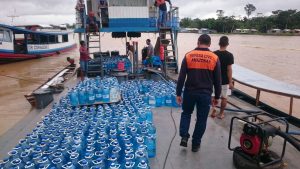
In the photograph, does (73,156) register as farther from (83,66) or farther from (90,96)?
(83,66)

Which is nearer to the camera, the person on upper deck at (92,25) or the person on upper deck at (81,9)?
the person on upper deck at (92,25)

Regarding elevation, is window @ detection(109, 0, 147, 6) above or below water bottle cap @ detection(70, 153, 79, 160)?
above

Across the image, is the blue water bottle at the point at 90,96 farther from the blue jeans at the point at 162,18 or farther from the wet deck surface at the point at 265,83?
the blue jeans at the point at 162,18

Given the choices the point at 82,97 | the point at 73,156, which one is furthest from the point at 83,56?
the point at 73,156

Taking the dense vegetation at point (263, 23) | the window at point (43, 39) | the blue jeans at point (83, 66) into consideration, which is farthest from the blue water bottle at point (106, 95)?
Answer: the dense vegetation at point (263, 23)

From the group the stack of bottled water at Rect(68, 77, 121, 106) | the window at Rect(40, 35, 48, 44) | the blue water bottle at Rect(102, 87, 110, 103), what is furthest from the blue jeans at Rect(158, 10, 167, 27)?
the window at Rect(40, 35, 48, 44)

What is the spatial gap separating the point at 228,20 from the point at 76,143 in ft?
272

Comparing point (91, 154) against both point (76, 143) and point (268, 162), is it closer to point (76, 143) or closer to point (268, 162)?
point (76, 143)

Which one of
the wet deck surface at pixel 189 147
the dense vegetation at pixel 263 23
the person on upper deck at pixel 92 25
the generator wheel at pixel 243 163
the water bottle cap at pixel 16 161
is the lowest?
the wet deck surface at pixel 189 147

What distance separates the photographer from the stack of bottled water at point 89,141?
3.55 metres

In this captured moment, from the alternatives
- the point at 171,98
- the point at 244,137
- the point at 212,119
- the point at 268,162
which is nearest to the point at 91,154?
the point at 244,137

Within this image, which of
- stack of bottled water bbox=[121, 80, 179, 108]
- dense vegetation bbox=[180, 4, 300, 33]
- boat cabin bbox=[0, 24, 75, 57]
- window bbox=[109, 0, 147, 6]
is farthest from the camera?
dense vegetation bbox=[180, 4, 300, 33]

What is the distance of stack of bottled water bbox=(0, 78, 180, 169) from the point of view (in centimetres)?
355

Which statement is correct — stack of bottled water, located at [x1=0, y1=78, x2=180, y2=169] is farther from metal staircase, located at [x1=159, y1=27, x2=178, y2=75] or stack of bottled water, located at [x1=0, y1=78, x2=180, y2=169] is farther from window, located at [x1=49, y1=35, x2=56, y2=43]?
window, located at [x1=49, y1=35, x2=56, y2=43]
